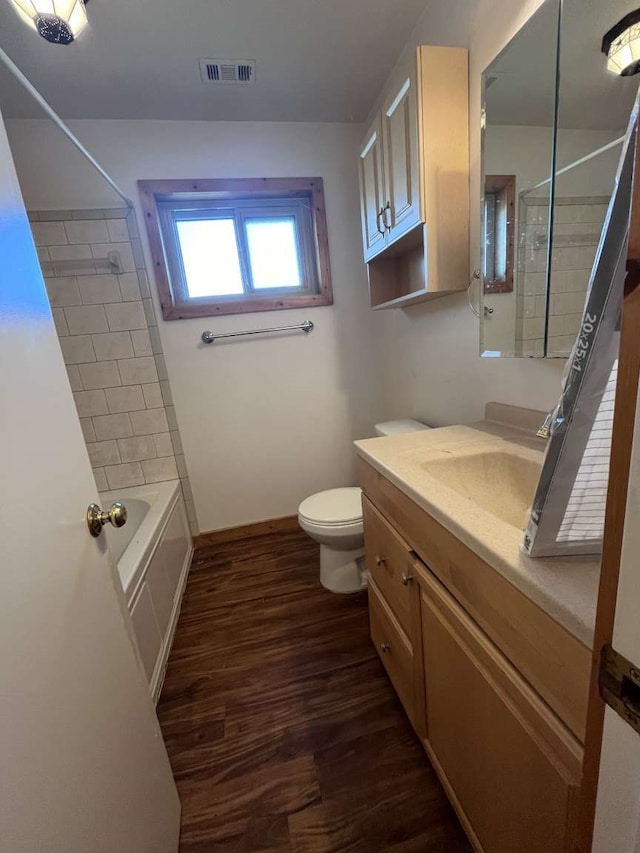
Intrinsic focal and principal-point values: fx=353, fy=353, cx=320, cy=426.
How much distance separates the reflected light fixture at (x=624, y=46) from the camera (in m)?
0.70

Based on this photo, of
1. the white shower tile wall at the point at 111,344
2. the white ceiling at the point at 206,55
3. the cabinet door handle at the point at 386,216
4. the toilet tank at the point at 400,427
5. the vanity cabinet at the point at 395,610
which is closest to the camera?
the vanity cabinet at the point at 395,610

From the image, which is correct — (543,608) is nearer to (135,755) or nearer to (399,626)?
(399,626)

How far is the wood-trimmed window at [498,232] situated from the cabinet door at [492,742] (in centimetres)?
94

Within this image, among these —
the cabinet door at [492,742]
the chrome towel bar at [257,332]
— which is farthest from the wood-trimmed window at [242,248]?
the cabinet door at [492,742]

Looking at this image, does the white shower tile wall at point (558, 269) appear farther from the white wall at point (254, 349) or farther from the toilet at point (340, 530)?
the white wall at point (254, 349)

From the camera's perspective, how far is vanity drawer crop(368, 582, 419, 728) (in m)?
1.05

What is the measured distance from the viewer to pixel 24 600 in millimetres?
503

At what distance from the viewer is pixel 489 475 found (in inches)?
41.1

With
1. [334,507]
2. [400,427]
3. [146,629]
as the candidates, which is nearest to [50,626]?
[146,629]

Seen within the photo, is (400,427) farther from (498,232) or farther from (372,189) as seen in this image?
(372,189)

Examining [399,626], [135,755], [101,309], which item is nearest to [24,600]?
[135,755]

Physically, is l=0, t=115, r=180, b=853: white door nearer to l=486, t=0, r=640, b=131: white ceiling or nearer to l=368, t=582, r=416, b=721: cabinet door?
l=368, t=582, r=416, b=721: cabinet door

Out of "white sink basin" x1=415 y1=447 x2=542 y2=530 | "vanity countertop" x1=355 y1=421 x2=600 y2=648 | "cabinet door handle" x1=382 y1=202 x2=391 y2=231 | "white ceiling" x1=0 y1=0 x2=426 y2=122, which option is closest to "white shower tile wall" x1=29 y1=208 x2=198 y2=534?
"white ceiling" x1=0 y1=0 x2=426 y2=122

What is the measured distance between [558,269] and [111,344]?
2.15 m
